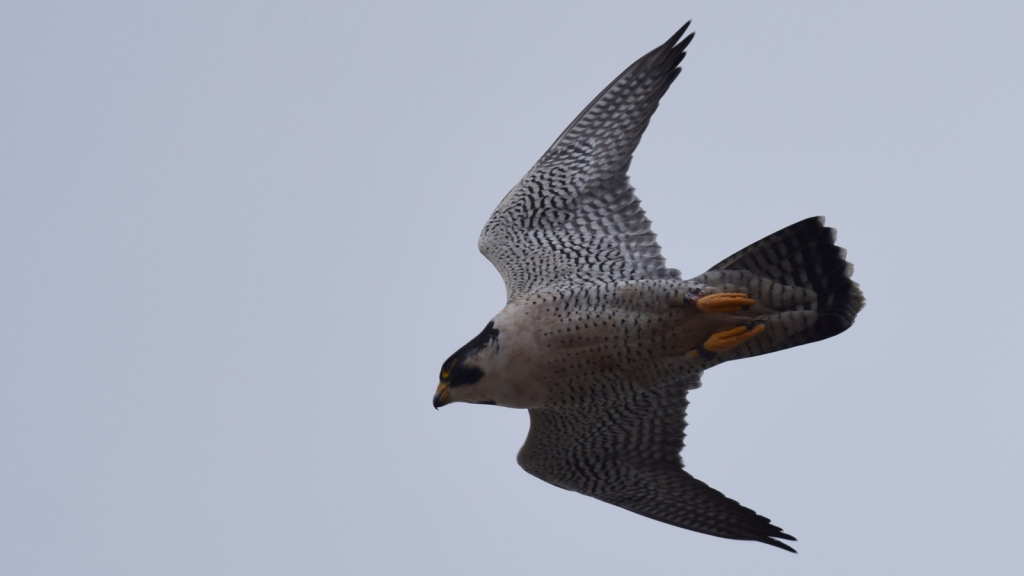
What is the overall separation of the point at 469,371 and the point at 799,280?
2556 millimetres

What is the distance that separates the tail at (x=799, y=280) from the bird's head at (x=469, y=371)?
173cm

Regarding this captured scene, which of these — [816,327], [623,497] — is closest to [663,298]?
[816,327]

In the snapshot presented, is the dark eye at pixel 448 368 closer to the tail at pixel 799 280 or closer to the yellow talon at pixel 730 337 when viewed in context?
the yellow talon at pixel 730 337

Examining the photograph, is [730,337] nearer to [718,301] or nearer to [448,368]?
[718,301]

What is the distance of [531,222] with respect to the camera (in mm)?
9914

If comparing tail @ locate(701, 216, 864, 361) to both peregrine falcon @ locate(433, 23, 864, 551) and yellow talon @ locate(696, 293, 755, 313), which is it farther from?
yellow talon @ locate(696, 293, 755, 313)

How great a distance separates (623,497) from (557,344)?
2.01 meters

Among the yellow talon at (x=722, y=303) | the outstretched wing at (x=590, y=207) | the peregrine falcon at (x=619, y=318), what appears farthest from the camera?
the outstretched wing at (x=590, y=207)

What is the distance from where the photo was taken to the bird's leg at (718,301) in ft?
28.1

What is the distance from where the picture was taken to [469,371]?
28.5 feet

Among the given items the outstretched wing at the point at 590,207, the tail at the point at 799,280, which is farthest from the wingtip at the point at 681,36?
the tail at the point at 799,280

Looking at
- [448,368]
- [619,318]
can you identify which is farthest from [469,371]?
[619,318]

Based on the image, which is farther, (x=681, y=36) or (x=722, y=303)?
(x=681, y=36)

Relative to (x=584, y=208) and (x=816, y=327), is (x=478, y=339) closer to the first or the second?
(x=584, y=208)
